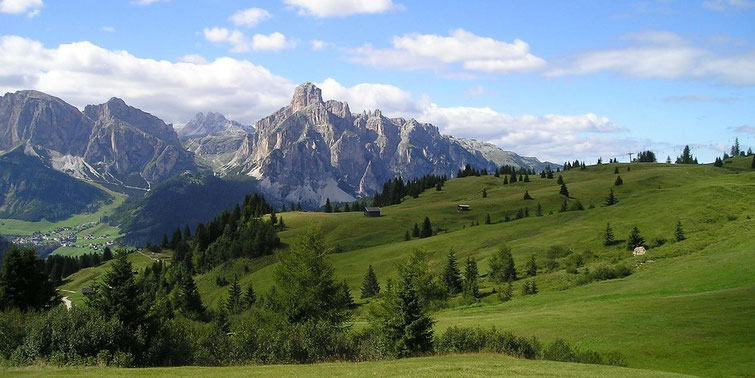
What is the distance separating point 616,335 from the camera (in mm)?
45375

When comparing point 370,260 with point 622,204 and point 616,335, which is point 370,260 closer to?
point 622,204

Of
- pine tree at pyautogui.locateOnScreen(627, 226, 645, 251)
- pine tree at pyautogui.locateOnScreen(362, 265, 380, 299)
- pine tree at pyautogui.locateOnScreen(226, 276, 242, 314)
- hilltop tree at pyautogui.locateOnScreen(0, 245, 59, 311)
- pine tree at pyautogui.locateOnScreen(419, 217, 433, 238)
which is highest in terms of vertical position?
hilltop tree at pyautogui.locateOnScreen(0, 245, 59, 311)

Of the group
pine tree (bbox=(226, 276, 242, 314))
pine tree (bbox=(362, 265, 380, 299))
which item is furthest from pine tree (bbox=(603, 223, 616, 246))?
pine tree (bbox=(226, 276, 242, 314))

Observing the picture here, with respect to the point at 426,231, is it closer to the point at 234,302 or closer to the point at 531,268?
the point at 531,268

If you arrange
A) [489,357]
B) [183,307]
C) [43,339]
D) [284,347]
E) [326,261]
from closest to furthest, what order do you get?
[43,339] < [489,357] < [284,347] < [326,261] < [183,307]

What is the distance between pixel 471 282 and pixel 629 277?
80.3 ft

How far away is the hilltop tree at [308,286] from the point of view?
5709cm

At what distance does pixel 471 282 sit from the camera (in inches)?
3386

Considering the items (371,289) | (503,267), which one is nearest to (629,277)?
(503,267)

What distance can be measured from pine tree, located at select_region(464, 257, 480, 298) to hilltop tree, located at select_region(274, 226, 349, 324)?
2915cm

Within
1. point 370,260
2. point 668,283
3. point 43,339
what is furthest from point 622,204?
point 43,339

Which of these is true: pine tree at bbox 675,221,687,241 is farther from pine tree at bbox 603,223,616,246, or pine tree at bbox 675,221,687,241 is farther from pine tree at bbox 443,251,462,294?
pine tree at bbox 443,251,462,294

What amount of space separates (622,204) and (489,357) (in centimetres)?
11407

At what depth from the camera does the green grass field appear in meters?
41.2
